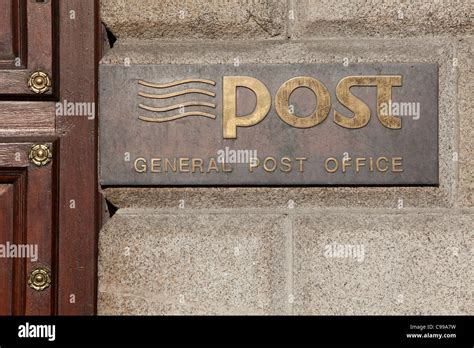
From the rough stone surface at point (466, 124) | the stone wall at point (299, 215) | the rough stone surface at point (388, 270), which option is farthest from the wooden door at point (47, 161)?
the rough stone surface at point (466, 124)

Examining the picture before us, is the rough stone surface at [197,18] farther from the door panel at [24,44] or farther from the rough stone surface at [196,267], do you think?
the rough stone surface at [196,267]

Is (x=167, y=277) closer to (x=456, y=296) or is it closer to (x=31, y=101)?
(x=31, y=101)

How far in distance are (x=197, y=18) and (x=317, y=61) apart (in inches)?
16.9

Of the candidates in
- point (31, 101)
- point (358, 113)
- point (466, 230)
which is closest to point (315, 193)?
point (358, 113)

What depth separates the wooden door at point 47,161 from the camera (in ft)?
8.30

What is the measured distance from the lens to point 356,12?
7.93 feet

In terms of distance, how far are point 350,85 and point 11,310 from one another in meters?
1.41

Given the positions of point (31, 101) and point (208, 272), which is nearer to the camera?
point (208, 272)

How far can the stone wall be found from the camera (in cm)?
237

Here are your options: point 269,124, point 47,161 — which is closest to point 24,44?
point 47,161

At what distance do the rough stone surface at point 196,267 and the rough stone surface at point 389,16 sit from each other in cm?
68

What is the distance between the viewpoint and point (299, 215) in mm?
2404

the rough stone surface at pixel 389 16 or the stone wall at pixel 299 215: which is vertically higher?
the rough stone surface at pixel 389 16
